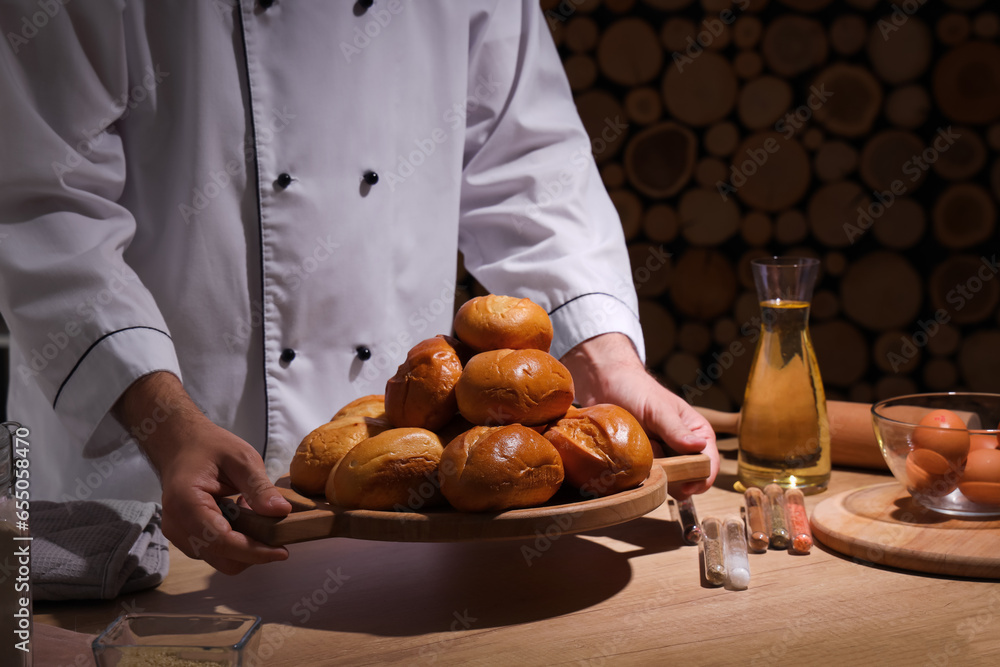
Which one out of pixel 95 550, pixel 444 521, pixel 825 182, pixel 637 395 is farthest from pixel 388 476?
pixel 825 182

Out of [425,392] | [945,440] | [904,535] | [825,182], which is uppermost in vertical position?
[825,182]

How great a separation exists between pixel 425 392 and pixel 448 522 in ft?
0.59

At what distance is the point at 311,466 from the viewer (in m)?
0.95

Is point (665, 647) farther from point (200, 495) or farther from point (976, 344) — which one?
point (976, 344)

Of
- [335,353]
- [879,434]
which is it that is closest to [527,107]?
[335,353]

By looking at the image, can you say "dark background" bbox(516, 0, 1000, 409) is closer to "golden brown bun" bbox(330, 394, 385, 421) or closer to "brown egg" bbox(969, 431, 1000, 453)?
"brown egg" bbox(969, 431, 1000, 453)

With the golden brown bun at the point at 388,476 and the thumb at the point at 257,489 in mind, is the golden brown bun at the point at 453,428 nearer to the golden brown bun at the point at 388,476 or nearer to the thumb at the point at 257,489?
the golden brown bun at the point at 388,476

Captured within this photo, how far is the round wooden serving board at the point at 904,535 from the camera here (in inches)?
37.6

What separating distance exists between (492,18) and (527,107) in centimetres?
17

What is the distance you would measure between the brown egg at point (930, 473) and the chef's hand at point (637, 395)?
9.2 inches

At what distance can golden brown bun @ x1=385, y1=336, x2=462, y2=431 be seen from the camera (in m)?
0.97

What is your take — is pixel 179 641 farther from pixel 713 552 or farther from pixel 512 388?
pixel 713 552

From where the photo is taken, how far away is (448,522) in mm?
837

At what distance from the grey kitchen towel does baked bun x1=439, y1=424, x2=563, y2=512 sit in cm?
37
